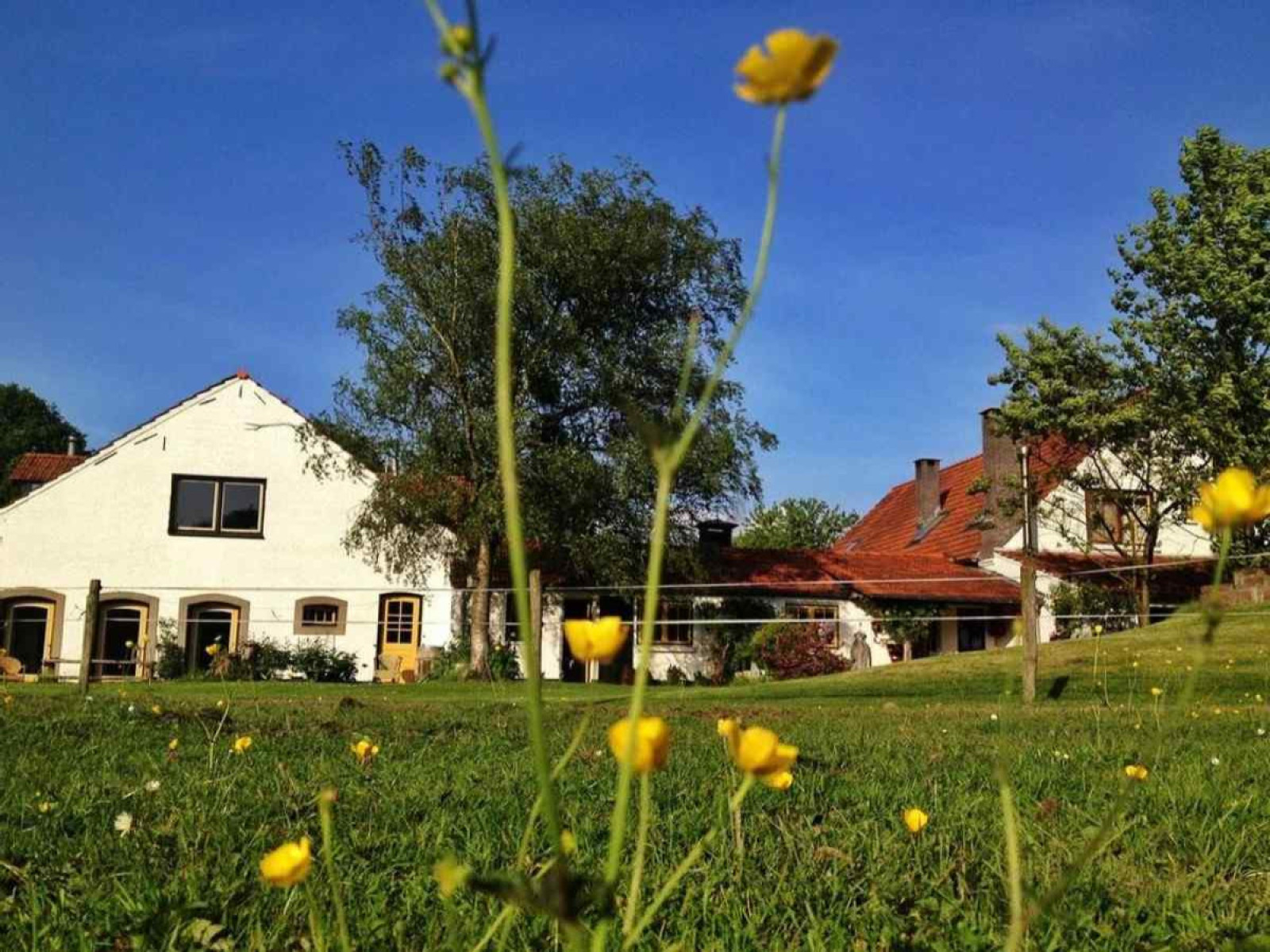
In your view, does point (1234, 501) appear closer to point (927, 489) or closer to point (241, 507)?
point (241, 507)

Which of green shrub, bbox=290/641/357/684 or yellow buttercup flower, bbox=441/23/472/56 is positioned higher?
yellow buttercup flower, bbox=441/23/472/56

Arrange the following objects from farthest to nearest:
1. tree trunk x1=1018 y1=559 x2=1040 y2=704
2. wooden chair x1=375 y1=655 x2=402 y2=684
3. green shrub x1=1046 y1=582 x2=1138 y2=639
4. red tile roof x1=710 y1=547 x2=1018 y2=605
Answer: red tile roof x1=710 y1=547 x2=1018 y2=605
green shrub x1=1046 y1=582 x2=1138 y2=639
wooden chair x1=375 y1=655 x2=402 y2=684
tree trunk x1=1018 y1=559 x2=1040 y2=704

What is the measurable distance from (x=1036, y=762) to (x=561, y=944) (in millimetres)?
3051

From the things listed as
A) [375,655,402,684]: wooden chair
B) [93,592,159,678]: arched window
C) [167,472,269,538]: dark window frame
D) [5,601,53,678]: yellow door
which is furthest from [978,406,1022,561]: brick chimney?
[5,601,53,678]: yellow door

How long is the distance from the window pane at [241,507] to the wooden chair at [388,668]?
11.8 feet

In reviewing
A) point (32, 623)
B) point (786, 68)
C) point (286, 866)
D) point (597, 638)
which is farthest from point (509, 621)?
point (786, 68)

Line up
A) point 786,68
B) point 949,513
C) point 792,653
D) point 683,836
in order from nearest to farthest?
point 786,68, point 683,836, point 792,653, point 949,513

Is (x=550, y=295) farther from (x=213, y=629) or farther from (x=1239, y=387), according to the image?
(x=1239, y=387)

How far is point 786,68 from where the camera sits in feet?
2.02

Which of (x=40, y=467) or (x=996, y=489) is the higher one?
(x=996, y=489)

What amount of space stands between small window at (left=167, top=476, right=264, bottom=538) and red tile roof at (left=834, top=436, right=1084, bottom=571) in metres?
15.6

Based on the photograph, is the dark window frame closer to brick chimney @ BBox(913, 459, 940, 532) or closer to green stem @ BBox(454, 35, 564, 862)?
brick chimney @ BBox(913, 459, 940, 532)

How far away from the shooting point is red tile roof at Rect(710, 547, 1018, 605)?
24266 mm

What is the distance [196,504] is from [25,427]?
2923 centimetres
